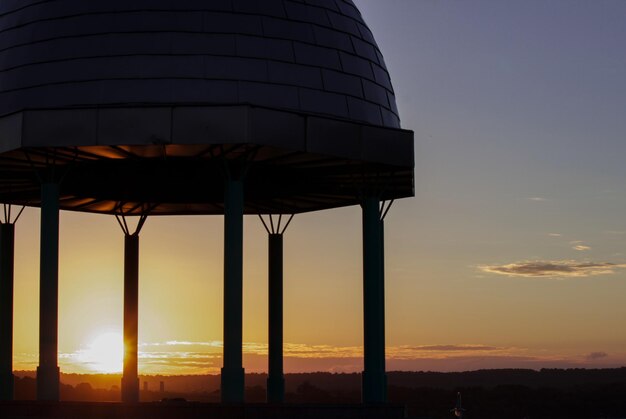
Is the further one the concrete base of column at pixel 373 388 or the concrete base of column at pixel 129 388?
the concrete base of column at pixel 129 388

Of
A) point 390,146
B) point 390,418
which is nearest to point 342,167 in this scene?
point 390,146

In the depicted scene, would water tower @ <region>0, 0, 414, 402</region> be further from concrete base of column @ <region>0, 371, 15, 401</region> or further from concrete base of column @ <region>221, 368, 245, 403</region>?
concrete base of column @ <region>0, 371, 15, 401</region>

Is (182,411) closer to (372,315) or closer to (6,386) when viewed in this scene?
(372,315)

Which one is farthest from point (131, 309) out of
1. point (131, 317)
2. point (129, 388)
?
point (129, 388)

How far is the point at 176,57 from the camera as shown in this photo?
45.6m

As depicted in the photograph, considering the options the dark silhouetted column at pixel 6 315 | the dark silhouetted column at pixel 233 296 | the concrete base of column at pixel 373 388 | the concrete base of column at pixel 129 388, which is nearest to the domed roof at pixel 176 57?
the dark silhouetted column at pixel 233 296

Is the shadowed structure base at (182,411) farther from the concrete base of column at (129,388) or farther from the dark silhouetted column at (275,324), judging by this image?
the concrete base of column at (129,388)

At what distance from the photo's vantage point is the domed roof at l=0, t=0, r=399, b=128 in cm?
4525

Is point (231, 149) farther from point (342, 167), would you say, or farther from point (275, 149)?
point (342, 167)

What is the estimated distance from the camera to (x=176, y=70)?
4538 centimetres

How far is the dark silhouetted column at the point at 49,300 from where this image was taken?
45438mm

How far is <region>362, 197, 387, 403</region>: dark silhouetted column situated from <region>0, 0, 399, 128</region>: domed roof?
161 inches

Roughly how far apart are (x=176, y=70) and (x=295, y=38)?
178 inches

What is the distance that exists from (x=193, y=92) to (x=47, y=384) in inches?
404
